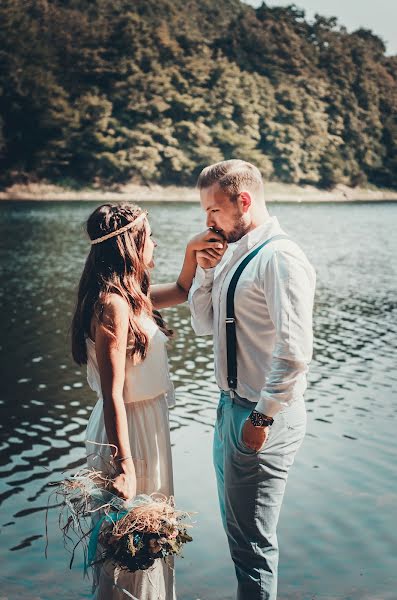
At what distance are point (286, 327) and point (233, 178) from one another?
594 mm

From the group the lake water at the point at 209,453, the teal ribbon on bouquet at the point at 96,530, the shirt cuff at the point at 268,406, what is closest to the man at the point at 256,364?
the shirt cuff at the point at 268,406

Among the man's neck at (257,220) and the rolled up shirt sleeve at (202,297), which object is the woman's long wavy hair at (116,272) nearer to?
the rolled up shirt sleeve at (202,297)

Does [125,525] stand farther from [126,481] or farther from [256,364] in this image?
[256,364]

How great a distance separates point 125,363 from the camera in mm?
2938

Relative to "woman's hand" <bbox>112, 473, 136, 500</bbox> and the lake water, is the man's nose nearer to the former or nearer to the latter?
"woman's hand" <bbox>112, 473, 136, 500</bbox>

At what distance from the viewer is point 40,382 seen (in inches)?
375

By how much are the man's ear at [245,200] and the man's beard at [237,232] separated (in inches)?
1.7

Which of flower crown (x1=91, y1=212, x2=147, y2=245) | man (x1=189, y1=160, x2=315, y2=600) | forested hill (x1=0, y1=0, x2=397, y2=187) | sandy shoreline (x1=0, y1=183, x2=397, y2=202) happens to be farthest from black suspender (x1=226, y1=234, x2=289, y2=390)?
forested hill (x1=0, y1=0, x2=397, y2=187)

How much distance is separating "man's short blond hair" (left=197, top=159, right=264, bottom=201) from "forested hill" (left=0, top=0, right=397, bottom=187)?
187 feet

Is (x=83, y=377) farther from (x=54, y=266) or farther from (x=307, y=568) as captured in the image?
(x=54, y=266)

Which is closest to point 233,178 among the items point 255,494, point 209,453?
point 255,494

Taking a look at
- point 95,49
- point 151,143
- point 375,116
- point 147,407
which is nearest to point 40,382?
point 147,407

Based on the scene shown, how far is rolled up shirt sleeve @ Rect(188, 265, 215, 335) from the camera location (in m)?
3.14

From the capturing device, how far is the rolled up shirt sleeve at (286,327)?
2.69 m
